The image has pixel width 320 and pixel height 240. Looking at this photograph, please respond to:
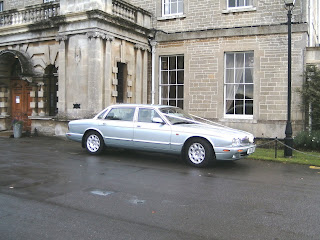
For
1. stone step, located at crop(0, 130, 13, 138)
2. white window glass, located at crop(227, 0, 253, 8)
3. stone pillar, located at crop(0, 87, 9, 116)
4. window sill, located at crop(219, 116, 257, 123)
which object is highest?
white window glass, located at crop(227, 0, 253, 8)

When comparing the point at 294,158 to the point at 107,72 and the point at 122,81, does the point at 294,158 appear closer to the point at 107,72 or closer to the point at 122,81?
the point at 107,72

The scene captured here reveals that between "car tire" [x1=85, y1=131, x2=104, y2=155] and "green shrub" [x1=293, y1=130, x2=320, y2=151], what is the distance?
719cm

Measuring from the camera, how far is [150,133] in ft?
31.4

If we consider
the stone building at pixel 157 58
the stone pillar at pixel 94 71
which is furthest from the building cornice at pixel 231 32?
the stone pillar at pixel 94 71

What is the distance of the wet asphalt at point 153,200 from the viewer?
4.35 m

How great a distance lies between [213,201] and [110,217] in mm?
1889

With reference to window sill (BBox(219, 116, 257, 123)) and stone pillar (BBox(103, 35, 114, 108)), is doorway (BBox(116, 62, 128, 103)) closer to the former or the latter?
stone pillar (BBox(103, 35, 114, 108))

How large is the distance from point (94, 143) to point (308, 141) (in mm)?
7649

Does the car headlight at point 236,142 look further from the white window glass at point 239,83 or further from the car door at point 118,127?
the white window glass at point 239,83

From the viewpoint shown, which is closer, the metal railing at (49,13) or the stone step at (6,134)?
the metal railing at (49,13)

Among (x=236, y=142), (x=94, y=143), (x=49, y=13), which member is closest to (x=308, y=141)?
(x=236, y=142)

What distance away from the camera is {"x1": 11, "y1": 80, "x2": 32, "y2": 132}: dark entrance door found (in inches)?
683

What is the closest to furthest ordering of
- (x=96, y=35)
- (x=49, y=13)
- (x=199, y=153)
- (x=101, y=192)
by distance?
1. (x=101, y=192)
2. (x=199, y=153)
3. (x=96, y=35)
4. (x=49, y=13)

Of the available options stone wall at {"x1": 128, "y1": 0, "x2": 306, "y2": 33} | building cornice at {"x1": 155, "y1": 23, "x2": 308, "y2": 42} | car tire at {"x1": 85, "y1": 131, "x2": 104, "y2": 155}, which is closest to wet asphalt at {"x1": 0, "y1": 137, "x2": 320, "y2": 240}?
car tire at {"x1": 85, "y1": 131, "x2": 104, "y2": 155}
